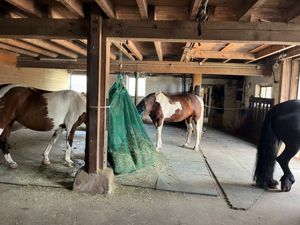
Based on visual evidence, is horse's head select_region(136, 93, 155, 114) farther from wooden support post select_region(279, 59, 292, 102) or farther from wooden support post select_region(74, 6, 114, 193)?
wooden support post select_region(279, 59, 292, 102)

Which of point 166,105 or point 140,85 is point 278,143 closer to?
point 166,105

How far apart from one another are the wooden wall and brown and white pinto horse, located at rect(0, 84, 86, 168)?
2.90 metres

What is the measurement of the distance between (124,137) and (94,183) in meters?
0.85

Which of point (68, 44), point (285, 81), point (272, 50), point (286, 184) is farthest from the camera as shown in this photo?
point (285, 81)

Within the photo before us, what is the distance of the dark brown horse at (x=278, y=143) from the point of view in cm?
320

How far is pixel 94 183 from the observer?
299 cm

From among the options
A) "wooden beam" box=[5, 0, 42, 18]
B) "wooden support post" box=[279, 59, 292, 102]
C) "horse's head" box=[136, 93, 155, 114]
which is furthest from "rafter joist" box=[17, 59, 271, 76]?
"wooden beam" box=[5, 0, 42, 18]

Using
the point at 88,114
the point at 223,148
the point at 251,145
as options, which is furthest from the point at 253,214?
the point at 251,145

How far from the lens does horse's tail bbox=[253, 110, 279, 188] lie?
3281 mm

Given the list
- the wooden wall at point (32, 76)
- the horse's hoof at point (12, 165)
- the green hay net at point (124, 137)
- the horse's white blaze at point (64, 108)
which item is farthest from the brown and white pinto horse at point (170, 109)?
the wooden wall at point (32, 76)

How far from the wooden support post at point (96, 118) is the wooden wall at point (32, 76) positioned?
13.4ft

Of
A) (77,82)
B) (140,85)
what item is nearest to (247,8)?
(140,85)

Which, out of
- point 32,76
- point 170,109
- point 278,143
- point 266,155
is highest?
point 32,76

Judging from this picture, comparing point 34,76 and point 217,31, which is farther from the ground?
point 217,31
